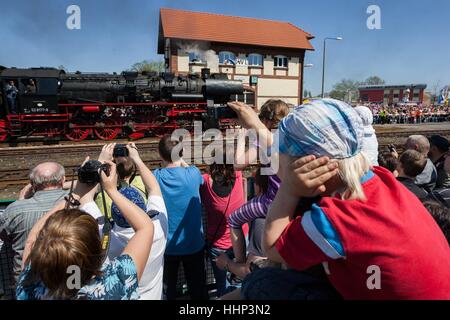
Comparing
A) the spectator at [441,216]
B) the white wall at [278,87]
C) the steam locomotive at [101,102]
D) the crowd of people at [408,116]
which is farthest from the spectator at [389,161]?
the white wall at [278,87]

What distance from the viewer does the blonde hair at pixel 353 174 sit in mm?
1180

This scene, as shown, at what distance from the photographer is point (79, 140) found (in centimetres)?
1445

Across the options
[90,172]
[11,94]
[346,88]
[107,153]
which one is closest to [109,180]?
[90,172]

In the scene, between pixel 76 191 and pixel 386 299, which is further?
pixel 76 191

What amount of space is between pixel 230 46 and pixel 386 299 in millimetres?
29750

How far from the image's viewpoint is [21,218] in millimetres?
2535

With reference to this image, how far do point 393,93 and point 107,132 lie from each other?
82221 millimetres

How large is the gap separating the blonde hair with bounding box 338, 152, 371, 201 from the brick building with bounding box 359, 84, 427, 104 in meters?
86.7

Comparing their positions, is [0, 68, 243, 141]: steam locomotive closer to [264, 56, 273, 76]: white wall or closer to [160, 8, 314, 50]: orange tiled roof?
[160, 8, 314, 50]: orange tiled roof

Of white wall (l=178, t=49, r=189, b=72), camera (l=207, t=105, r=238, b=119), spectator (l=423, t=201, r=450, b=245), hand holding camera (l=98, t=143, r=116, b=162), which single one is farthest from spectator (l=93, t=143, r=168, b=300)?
white wall (l=178, t=49, r=189, b=72)

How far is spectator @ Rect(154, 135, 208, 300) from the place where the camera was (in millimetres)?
2883

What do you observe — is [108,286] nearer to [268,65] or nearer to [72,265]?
[72,265]
